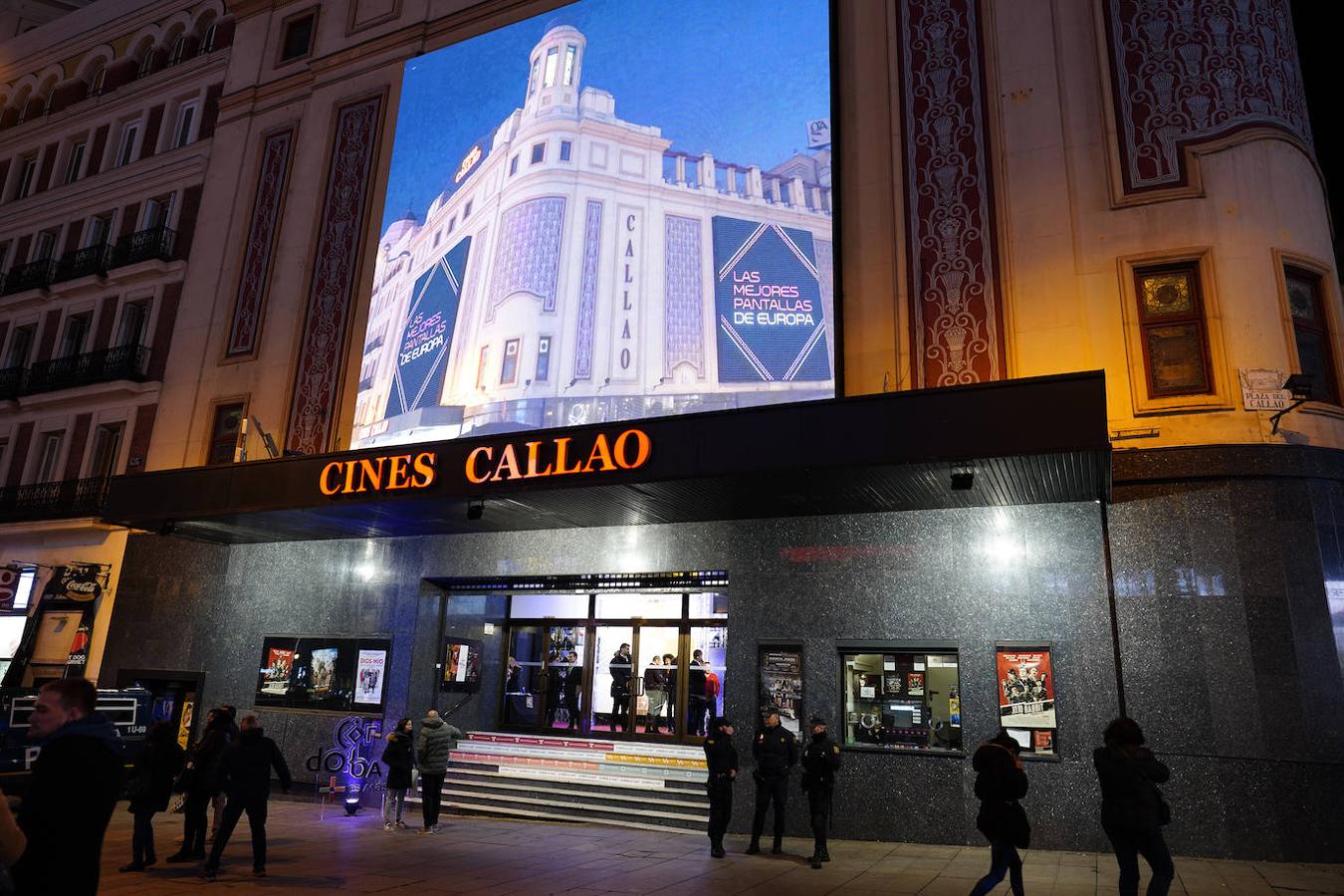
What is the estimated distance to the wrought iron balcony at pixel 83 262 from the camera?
2480cm

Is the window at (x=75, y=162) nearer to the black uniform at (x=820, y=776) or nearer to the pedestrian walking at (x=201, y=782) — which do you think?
the pedestrian walking at (x=201, y=782)

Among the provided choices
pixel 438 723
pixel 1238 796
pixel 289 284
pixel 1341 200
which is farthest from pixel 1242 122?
pixel 289 284

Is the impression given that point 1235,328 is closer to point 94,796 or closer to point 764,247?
point 764,247

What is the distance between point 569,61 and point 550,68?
18.6 inches

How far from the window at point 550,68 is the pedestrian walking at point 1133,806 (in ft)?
52.7

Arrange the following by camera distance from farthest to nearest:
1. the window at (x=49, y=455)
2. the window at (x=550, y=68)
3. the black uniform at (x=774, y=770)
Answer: the window at (x=49, y=455), the window at (x=550, y=68), the black uniform at (x=774, y=770)

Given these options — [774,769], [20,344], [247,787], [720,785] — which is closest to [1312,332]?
[774,769]

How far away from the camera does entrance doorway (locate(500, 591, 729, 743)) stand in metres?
16.0

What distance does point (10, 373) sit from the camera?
2516 cm

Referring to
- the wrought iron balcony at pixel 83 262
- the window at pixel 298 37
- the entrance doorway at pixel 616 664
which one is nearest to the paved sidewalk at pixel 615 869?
the entrance doorway at pixel 616 664

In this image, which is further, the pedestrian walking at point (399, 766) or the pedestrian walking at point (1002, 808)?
the pedestrian walking at point (399, 766)

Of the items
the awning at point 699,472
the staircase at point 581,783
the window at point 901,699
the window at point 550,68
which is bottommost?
the staircase at point 581,783

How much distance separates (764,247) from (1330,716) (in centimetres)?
1035

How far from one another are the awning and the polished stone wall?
0.57 metres
